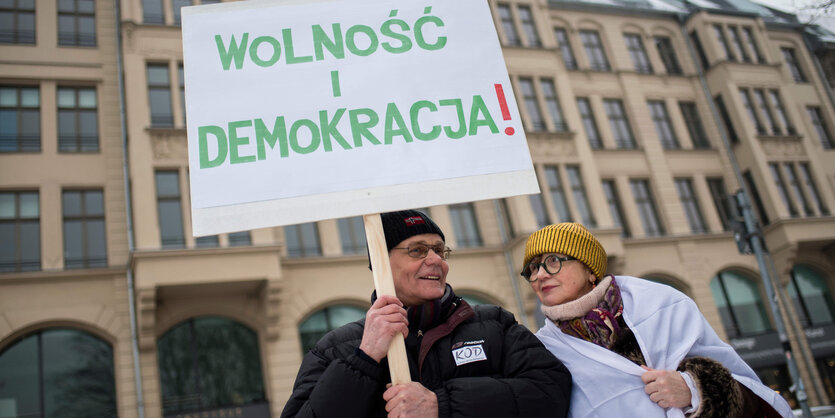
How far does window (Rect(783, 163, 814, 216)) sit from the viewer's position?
947 inches

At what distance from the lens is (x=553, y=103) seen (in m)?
22.0

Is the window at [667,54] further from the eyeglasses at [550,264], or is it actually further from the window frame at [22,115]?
the eyeglasses at [550,264]

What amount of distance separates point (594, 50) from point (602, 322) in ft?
78.0

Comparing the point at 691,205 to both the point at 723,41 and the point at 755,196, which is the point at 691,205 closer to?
the point at 755,196

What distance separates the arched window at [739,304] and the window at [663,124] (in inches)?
210

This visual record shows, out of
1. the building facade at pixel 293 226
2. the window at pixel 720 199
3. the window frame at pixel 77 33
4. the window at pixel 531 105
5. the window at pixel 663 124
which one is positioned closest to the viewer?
the building facade at pixel 293 226

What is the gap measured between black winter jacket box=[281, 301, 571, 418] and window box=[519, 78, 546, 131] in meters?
19.0

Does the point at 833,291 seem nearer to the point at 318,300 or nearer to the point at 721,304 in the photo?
the point at 721,304

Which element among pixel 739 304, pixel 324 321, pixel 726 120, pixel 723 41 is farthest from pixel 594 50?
pixel 324 321

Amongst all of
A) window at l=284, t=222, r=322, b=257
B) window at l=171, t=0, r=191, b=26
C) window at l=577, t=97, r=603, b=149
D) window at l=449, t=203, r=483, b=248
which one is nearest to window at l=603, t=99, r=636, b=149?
window at l=577, t=97, r=603, b=149

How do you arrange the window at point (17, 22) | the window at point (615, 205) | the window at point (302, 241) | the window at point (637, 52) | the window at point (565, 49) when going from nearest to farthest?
1. the window at point (17, 22)
2. the window at point (302, 241)
3. the window at point (615, 205)
4. the window at point (565, 49)
5. the window at point (637, 52)

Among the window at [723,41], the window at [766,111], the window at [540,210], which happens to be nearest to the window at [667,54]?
the window at [723,41]

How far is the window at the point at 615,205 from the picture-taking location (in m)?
22.1

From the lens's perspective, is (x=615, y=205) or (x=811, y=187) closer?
(x=615, y=205)
